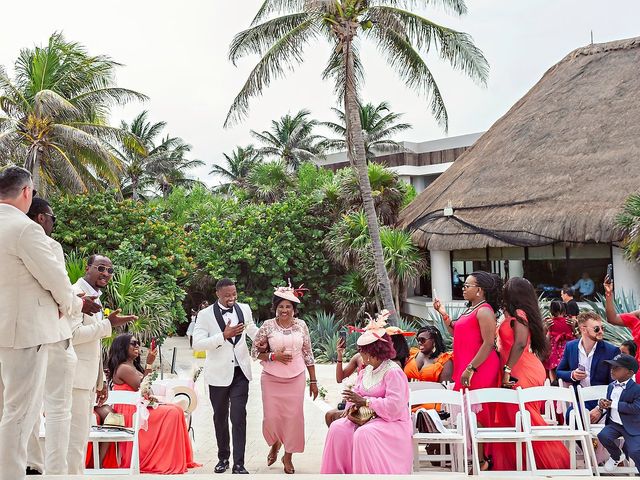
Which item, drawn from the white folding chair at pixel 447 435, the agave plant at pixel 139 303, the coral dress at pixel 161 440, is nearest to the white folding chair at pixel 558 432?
the white folding chair at pixel 447 435

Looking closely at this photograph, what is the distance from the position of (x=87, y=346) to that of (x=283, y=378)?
2.18 m

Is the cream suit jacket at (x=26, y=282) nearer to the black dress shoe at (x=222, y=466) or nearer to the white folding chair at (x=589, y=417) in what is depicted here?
the black dress shoe at (x=222, y=466)

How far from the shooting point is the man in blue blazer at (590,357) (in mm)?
6363

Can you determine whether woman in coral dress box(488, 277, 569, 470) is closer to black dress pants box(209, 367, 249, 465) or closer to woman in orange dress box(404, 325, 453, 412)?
woman in orange dress box(404, 325, 453, 412)

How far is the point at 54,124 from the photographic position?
21.3m

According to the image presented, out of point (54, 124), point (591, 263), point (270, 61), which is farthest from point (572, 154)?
point (54, 124)

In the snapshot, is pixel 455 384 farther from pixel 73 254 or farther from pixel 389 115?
pixel 389 115

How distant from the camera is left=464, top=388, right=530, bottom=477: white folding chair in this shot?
5.30 meters

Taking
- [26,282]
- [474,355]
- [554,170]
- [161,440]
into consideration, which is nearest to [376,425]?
[474,355]

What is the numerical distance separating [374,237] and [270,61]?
4816 millimetres

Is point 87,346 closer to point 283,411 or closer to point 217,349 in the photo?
point 217,349

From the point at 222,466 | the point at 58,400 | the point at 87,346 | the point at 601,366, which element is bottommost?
the point at 222,466

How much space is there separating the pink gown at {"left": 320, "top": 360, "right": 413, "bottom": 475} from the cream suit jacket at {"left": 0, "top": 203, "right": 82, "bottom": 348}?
2.40 m

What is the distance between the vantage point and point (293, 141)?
48.8 m
